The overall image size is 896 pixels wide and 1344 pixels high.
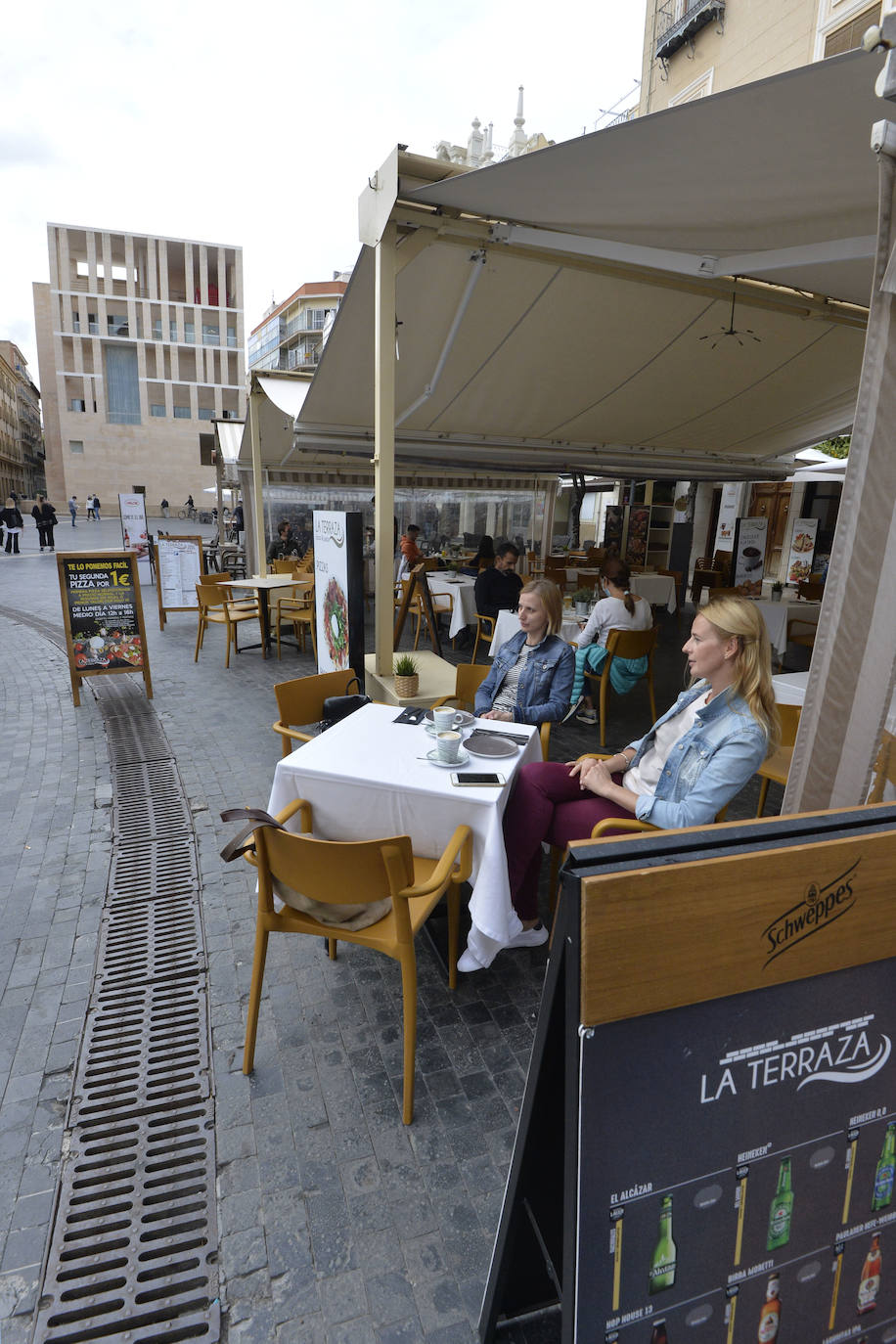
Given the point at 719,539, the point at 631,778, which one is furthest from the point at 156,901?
the point at 719,539

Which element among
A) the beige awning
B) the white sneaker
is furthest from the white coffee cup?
the beige awning

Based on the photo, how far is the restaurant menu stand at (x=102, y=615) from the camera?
5941 millimetres

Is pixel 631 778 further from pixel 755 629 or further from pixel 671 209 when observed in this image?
pixel 671 209

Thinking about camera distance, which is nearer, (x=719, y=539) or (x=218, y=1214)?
(x=218, y=1214)

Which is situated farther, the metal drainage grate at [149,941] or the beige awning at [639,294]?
the beige awning at [639,294]

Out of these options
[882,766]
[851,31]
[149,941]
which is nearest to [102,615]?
[149,941]

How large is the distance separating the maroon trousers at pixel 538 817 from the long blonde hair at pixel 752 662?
2.19 ft

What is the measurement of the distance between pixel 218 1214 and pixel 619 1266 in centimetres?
120

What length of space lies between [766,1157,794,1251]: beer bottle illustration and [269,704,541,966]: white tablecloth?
122 cm

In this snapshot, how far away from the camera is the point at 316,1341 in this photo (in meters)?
1.46

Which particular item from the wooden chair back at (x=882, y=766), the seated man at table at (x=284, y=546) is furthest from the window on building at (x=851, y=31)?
the wooden chair back at (x=882, y=766)

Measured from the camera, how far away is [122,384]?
49594 mm

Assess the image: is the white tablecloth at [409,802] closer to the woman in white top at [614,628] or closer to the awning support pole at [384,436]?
the awning support pole at [384,436]

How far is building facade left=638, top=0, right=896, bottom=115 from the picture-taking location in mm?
12933
